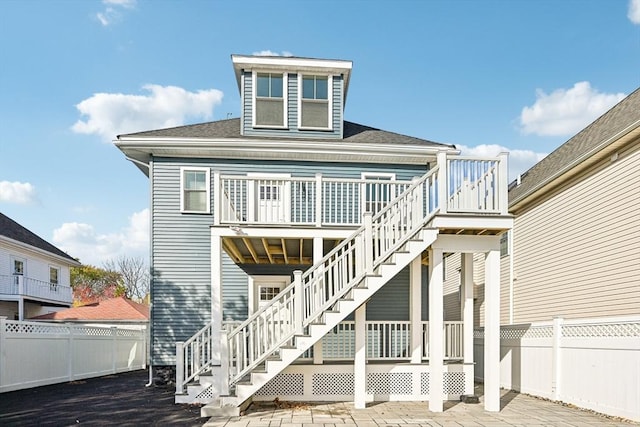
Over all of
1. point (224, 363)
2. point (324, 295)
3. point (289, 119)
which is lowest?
point (224, 363)

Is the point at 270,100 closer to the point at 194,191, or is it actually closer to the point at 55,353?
the point at 194,191

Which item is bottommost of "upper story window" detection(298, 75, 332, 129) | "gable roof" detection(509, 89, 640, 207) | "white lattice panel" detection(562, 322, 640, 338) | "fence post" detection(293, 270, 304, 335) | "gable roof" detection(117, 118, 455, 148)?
"white lattice panel" detection(562, 322, 640, 338)

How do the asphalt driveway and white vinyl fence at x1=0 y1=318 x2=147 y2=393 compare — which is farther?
white vinyl fence at x1=0 y1=318 x2=147 y2=393

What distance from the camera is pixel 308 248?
9383 mm

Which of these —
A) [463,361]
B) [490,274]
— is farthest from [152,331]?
[490,274]

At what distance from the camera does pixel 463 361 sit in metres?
8.29

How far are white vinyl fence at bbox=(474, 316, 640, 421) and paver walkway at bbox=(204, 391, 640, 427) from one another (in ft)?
0.99

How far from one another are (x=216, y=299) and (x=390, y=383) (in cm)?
363

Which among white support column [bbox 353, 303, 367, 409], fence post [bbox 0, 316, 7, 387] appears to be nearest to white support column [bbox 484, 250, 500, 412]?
white support column [bbox 353, 303, 367, 409]

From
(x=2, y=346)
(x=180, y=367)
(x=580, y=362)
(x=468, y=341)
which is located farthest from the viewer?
(x=2, y=346)

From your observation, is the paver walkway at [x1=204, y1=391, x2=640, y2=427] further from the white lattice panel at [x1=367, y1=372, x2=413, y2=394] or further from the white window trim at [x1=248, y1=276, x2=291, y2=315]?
the white window trim at [x1=248, y1=276, x2=291, y2=315]

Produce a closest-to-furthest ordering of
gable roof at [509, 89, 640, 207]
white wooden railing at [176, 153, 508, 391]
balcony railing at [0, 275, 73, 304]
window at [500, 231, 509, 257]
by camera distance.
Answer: white wooden railing at [176, 153, 508, 391], gable roof at [509, 89, 640, 207], window at [500, 231, 509, 257], balcony railing at [0, 275, 73, 304]

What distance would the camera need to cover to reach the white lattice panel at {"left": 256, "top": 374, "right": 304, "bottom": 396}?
800 centimetres

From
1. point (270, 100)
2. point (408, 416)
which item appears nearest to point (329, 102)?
point (270, 100)
